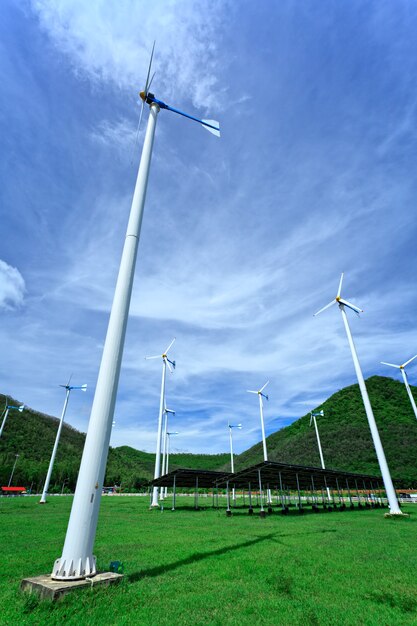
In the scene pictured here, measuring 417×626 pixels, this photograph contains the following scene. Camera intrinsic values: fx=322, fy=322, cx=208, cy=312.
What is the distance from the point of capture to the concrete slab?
682 cm

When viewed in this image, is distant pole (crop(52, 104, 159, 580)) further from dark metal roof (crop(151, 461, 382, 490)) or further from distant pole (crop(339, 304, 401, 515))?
distant pole (crop(339, 304, 401, 515))

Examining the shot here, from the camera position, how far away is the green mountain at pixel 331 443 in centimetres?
9544

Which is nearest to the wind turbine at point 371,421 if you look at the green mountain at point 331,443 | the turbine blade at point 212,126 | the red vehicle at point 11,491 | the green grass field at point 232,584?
the green grass field at point 232,584

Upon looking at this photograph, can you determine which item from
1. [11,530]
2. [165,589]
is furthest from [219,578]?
[11,530]

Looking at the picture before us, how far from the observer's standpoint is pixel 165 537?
17.8 metres

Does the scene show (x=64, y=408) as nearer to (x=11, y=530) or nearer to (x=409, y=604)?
(x=11, y=530)

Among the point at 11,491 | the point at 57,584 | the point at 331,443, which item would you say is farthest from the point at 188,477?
the point at 331,443

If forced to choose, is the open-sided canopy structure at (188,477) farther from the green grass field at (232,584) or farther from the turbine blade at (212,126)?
the turbine blade at (212,126)

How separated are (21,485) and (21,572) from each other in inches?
4614

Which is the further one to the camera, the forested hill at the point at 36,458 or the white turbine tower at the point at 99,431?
the forested hill at the point at 36,458

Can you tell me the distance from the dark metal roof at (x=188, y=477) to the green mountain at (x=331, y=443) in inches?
1987

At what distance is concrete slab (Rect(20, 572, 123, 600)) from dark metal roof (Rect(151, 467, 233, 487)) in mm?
31820

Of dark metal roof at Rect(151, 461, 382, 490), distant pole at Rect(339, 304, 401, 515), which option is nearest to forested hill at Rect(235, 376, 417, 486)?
dark metal roof at Rect(151, 461, 382, 490)

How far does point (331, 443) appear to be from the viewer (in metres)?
110
